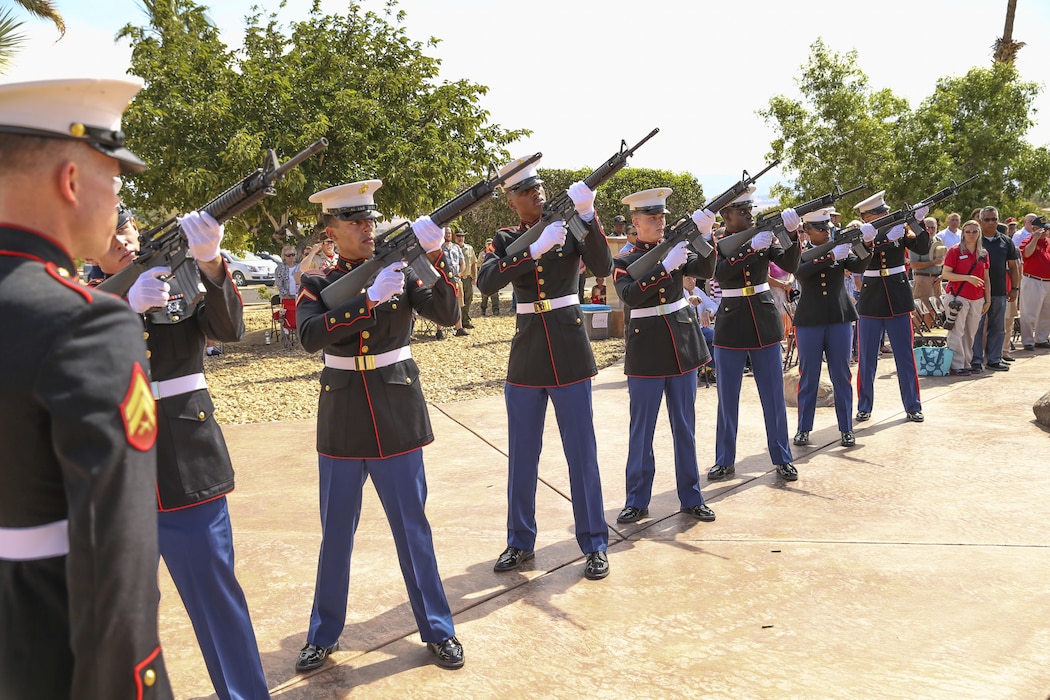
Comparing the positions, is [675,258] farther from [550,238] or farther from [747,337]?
[747,337]

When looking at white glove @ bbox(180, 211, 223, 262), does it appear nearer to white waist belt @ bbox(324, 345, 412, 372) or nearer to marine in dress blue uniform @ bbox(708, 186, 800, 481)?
white waist belt @ bbox(324, 345, 412, 372)

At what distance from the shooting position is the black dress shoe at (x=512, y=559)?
4855 millimetres

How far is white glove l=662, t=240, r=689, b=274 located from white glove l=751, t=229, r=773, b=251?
1.17m

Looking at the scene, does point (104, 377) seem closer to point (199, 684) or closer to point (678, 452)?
point (199, 684)

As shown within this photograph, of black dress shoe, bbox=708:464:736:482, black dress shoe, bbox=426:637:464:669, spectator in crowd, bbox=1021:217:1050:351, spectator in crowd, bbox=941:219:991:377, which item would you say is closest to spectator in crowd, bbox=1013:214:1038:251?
spectator in crowd, bbox=1021:217:1050:351

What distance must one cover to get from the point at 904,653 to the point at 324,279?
3045mm

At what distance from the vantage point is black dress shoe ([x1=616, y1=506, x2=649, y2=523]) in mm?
5633

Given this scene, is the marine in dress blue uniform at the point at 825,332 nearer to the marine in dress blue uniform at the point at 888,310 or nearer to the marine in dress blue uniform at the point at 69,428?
the marine in dress blue uniform at the point at 888,310

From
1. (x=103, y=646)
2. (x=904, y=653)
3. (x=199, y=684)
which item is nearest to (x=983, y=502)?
(x=904, y=653)

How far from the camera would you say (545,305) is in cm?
493

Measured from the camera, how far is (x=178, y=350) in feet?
10.7

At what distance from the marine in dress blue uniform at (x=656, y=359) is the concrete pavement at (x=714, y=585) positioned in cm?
23

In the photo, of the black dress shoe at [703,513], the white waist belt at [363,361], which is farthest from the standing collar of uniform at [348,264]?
the black dress shoe at [703,513]

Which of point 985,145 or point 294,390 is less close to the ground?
point 985,145
